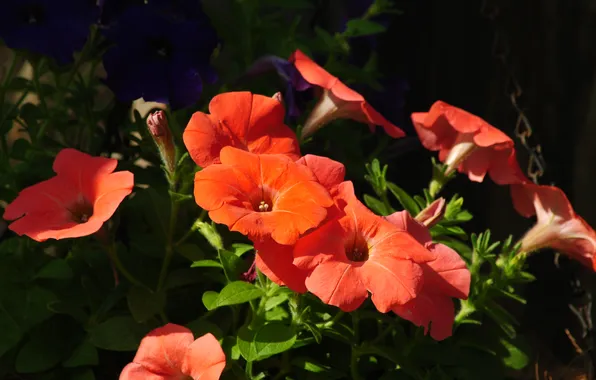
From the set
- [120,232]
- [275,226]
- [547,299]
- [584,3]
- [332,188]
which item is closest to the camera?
[275,226]

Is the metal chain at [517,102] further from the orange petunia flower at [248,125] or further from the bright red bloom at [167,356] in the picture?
the bright red bloom at [167,356]

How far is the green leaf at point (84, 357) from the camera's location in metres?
1.16

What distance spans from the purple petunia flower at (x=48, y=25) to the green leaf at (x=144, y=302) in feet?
1.27

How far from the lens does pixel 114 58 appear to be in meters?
1.25

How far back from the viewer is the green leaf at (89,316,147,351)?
112 cm

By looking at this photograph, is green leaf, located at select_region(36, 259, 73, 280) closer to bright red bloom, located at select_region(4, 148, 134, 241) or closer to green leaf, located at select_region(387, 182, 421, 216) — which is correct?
bright red bloom, located at select_region(4, 148, 134, 241)

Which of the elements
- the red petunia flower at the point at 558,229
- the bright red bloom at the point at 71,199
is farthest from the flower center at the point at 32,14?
the red petunia flower at the point at 558,229

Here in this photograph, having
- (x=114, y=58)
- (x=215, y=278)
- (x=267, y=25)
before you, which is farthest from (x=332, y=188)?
(x=267, y=25)

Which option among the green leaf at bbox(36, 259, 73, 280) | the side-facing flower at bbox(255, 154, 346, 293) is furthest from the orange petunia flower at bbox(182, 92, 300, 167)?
the green leaf at bbox(36, 259, 73, 280)

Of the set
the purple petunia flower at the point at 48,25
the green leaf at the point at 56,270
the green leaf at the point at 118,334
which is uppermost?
the purple petunia flower at the point at 48,25

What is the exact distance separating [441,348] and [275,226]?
1.54 ft

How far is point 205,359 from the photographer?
954mm

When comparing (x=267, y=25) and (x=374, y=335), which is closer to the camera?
(x=374, y=335)

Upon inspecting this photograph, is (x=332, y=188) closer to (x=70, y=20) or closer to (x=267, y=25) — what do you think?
(x=70, y=20)
